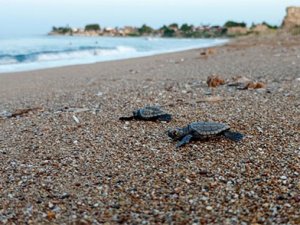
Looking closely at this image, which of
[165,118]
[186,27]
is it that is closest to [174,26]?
[186,27]

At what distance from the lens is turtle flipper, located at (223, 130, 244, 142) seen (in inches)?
176

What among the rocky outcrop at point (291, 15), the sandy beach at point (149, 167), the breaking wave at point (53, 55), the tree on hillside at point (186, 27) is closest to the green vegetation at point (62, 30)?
the tree on hillside at point (186, 27)

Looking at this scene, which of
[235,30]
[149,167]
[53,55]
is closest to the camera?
[149,167]

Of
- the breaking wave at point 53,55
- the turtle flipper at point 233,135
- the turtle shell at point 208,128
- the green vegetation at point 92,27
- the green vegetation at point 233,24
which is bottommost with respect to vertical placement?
the green vegetation at point 233,24

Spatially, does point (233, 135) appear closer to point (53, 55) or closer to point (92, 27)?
point (53, 55)

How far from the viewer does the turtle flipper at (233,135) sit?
4473mm

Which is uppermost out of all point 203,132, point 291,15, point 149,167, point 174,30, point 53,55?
point 203,132

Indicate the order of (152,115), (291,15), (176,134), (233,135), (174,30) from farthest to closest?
(174,30), (291,15), (152,115), (176,134), (233,135)

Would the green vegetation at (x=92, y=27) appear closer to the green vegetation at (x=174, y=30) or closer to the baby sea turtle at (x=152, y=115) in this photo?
the green vegetation at (x=174, y=30)

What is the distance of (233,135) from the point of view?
4.51m

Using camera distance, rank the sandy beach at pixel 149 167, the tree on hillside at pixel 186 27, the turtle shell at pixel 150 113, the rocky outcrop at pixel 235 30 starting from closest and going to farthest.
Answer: the sandy beach at pixel 149 167 → the turtle shell at pixel 150 113 → the rocky outcrop at pixel 235 30 → the tree on hillside at pixel 186 27

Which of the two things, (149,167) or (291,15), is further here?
(291,15)

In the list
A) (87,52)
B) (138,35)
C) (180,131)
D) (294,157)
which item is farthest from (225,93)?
(138,35)

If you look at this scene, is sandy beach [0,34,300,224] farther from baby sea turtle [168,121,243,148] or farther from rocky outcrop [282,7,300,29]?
rocky outcrop [282,7,300,29]
